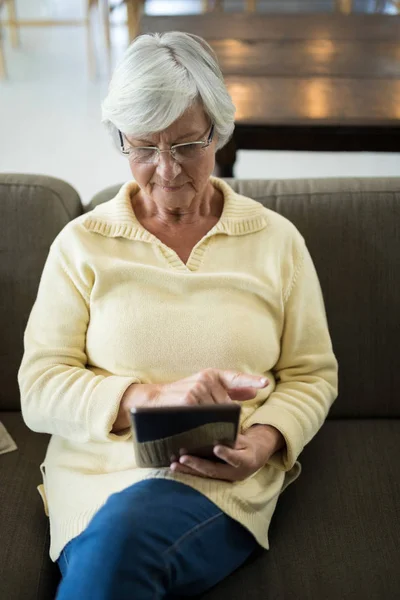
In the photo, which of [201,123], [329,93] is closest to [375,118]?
[329,93]

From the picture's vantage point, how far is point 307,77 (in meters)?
2.36

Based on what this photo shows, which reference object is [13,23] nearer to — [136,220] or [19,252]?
[19,252]

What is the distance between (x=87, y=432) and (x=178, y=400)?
0.70ft

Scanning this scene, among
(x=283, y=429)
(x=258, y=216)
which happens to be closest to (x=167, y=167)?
(x=258, y=216)

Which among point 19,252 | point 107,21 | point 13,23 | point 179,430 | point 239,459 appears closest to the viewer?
point 179,430

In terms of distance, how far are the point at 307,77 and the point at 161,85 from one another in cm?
121

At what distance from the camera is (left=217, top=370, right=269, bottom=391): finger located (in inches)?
46.8

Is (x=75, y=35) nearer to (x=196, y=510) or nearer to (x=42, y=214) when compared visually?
(x=42, y=214)

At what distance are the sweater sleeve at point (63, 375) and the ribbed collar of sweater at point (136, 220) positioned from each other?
11 cm

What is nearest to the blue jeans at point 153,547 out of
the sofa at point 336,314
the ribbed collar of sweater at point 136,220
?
the sofa at point 336,314

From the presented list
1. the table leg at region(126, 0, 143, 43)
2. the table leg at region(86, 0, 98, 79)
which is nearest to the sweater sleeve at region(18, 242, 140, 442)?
the table leg at region(126, 0, 143, 43)

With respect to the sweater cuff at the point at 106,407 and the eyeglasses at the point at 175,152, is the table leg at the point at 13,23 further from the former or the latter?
the sweater cuff at the point at 106,407

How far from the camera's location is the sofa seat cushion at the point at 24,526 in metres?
1.26

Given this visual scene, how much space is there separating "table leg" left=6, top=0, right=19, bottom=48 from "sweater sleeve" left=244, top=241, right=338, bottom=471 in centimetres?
399
